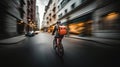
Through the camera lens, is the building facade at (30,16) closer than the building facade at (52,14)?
No

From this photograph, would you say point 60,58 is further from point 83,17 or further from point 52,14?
point 52,14

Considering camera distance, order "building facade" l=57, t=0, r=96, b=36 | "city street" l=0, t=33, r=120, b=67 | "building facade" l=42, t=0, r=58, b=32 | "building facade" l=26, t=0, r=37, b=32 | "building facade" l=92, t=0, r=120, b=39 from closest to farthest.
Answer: "city street" l=0, t=33, r=120, b=67 → "building facade" l=92, t=0, r=120, b=39 → "building facade" l=57, t=0, r=96, b=36 → "building facade" l=42, t=0, r=58, b=32 → "building facade" l=26, t=0, r=37, b=32

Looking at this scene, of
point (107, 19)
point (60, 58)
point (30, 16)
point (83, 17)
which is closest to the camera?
point (60, 58)

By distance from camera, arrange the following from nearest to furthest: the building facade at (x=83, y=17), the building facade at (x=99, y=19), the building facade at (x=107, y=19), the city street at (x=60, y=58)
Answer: the city street at (x=60, y=58), the building facade at (x=107, y=19), the building facade at (x=99, y=19), the building facade at (x=83, y=17)

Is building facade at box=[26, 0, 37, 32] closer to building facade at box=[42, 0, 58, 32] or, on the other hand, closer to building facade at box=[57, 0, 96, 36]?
building facade at box=[42, 0, 58, 32]

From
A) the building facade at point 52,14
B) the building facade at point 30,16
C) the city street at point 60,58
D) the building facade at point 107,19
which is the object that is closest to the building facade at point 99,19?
the building facade at point 107,19

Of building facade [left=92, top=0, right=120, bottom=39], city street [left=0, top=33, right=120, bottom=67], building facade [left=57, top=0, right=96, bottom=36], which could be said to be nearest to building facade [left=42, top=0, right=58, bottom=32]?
building facade [left=57, top=0, right=96, bottom=36]

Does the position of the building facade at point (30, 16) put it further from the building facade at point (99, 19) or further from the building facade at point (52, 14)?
the building facade at point (99, 19)

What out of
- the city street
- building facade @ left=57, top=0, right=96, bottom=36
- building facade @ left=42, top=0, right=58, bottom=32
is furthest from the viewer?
building facade @ left=42, top=0, right=58, bottom=32

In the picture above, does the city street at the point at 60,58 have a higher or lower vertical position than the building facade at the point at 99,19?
lower

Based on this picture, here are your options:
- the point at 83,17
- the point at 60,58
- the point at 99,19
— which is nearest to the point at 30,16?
the point at 83,17

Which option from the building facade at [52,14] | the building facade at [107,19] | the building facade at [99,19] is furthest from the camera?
the building facade at [52,14]

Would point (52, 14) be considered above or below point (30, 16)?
above

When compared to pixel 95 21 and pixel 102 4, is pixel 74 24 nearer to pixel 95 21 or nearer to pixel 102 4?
pixel 95 21
